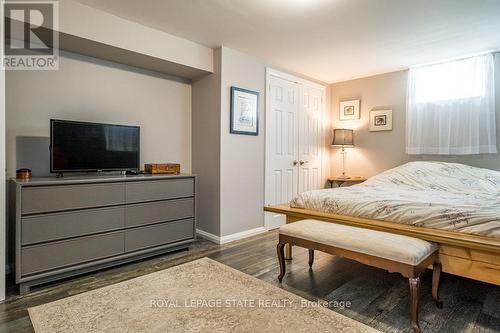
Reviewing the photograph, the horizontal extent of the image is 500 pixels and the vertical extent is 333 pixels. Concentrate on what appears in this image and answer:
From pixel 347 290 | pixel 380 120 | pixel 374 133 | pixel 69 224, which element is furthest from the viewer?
pixel 374 133

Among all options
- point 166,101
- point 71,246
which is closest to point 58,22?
point 166,101

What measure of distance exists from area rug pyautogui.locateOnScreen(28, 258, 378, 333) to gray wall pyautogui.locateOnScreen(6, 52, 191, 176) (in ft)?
4.64

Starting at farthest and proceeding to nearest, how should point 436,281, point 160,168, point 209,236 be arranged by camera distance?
point 209,236 → point 160,168 → point 436,281

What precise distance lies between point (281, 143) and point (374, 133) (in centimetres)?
157

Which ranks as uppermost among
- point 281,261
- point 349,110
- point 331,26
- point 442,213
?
point 331,26

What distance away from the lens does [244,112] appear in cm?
360

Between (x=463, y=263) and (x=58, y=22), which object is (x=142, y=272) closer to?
(x=58, y=22)

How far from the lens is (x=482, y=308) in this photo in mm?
1938

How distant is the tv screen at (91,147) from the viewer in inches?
95.9

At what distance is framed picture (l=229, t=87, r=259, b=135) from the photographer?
347cm

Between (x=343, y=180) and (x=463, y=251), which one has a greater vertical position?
(x=343, y=180)

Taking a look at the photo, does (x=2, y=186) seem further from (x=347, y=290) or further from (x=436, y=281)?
(x=436, y=281)

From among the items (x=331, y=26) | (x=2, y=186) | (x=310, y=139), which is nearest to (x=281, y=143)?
(x=310, y=139)

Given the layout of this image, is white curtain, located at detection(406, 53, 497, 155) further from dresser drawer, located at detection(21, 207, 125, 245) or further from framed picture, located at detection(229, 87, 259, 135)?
dresser drawer, located at detection(21, 207, 125, 245)
